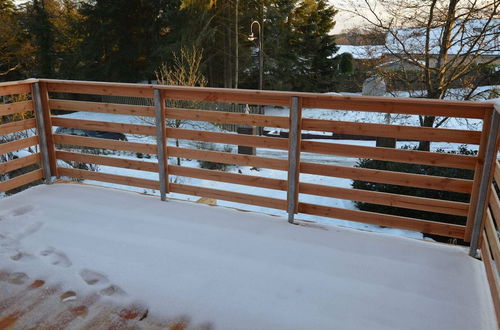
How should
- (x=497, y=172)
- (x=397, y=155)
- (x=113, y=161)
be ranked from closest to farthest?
(x=497, y=172), (x=397, y=155), (x=113, y=161)

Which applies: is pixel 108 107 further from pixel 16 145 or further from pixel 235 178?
pixel 235 178

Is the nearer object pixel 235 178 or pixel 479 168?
pixel 479 168

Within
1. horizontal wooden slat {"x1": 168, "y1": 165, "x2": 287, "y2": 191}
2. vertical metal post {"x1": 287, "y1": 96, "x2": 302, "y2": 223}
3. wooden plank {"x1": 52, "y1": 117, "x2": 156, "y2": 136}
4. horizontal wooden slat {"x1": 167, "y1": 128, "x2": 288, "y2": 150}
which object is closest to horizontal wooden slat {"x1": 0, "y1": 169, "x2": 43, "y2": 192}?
wooden plank {"x1": 52, "y1": 117, "x2": 156, "y2": 136}

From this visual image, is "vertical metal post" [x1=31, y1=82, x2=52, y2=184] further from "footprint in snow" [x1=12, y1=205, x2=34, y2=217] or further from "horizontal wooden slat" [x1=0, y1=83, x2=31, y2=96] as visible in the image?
"footprint in snow" [x1=12, y1=205, x2=34, y2=217]

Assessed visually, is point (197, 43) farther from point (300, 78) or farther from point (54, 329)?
point (54, 329)

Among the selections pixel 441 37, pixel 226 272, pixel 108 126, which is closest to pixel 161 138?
pixel 108 126

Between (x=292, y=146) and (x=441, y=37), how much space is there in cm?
633

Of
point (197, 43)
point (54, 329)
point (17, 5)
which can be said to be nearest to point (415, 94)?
point (54, 329)

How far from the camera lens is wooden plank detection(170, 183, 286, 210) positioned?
3.42 m

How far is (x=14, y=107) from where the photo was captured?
12.4ft

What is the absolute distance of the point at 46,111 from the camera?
4082 mm

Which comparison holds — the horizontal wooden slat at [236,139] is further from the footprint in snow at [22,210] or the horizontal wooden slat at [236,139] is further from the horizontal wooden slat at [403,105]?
the footprint in snow at [22,210]

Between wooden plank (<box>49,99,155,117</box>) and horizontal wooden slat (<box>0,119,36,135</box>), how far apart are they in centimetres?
26

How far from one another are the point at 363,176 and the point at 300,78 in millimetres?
19156
